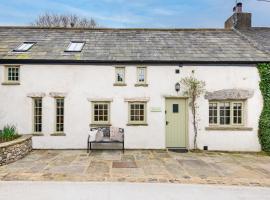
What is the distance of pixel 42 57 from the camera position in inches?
556

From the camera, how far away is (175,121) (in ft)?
47.1

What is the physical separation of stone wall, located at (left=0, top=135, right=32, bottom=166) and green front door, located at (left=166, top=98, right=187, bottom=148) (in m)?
6.58

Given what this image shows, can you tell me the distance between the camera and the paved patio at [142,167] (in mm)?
8648

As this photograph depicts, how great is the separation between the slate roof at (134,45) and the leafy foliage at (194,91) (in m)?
1.03

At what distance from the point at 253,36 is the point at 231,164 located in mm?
9675

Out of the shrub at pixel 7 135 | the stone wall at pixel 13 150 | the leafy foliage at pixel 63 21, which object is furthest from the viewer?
the leafy foliage at pixel 63 21

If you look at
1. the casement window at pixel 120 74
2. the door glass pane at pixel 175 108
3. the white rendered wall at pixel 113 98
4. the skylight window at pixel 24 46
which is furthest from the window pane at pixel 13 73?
the door glass pane at pixel 175 108

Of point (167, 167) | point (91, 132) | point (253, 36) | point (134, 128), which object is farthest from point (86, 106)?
point (253, 36)

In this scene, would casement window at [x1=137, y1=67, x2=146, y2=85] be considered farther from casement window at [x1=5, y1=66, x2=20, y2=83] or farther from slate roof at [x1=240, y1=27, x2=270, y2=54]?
slate roof at [x1=240, y1=27, x2=270, y2=54]

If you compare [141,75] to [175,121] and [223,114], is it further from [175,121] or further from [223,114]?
[223,114]

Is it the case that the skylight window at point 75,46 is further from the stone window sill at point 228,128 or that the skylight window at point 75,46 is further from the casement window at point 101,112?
the stone window sill at point 228,128

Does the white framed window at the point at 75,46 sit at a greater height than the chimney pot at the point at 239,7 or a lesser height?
lesser

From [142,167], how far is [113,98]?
4.81 meters

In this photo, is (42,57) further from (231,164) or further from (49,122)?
(231,164)
